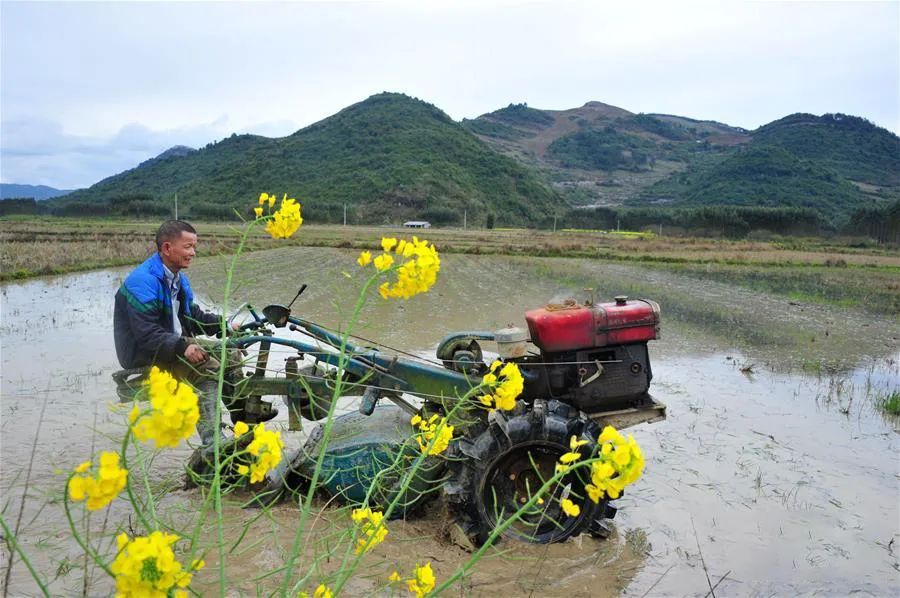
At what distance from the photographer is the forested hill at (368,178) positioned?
62.8 meters

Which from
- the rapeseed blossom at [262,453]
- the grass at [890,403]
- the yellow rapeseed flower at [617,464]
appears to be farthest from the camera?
the grass at [890,403]

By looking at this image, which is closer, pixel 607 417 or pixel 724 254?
pixel 607 417

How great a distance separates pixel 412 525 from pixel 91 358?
18.4 ft

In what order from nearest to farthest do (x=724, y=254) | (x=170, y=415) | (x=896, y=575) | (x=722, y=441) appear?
(x=170, y=415)
(x=896, y=575)
(x=722, y=441)
(x=724, y=254)

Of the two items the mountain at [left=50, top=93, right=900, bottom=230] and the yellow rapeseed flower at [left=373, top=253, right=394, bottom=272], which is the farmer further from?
the mountain at [left=50, top=93, right=900, bottom=230]

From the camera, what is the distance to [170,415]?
3.81 feet

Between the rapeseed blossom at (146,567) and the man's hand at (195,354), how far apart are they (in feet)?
8.15

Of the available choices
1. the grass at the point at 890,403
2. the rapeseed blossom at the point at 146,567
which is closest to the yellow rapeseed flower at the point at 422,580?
the rapeseed blossom at the point at 146,567

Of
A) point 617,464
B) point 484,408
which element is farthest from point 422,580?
point 484,408

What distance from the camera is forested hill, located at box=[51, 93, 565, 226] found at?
62844 mm

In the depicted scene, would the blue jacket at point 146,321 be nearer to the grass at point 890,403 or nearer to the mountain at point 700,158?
the grass at point 890,403

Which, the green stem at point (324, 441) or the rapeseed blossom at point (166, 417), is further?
the green stem at point (324, 441)

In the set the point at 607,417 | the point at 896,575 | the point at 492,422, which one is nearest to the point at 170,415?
the point at 492,422

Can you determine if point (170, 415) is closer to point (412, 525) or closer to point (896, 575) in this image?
point (412, 525)
